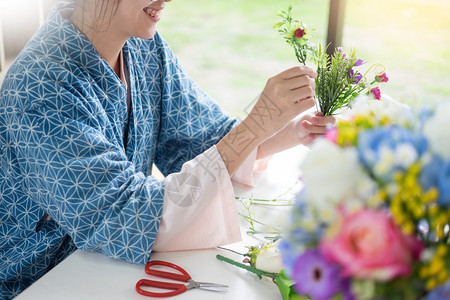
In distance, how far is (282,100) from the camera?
1054 millimetres

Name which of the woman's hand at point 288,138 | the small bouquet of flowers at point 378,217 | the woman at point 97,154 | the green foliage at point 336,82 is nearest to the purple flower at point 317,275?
the small bouquet of flowers at point 378,217

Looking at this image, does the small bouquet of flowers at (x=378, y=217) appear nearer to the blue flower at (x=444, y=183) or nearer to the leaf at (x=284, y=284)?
the blue flower at (x=444, y=183)

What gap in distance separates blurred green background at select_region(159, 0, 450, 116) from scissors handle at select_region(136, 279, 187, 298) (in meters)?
3.88

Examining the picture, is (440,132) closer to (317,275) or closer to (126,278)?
(317,275)

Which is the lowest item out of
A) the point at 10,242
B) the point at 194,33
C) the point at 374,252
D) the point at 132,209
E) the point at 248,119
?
the point at 194,33

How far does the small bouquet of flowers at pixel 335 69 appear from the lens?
40.9 inches

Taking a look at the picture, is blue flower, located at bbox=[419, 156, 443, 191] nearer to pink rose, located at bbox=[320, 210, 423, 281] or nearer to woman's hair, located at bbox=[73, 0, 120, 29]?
pink rose, located at bbox=[320, 210, 423, 281]

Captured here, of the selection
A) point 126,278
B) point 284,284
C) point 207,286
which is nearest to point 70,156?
point 126,278

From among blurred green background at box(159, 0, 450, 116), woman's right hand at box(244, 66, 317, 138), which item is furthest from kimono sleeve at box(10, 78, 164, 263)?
blurred green background at box(159, 0, 450, 116)

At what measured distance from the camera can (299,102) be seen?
106 cm

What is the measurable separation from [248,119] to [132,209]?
0.30 metres

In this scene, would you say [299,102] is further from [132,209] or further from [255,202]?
[132,209]

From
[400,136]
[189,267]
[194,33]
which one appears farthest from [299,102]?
[194,33]

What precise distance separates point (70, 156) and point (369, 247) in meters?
0.68
